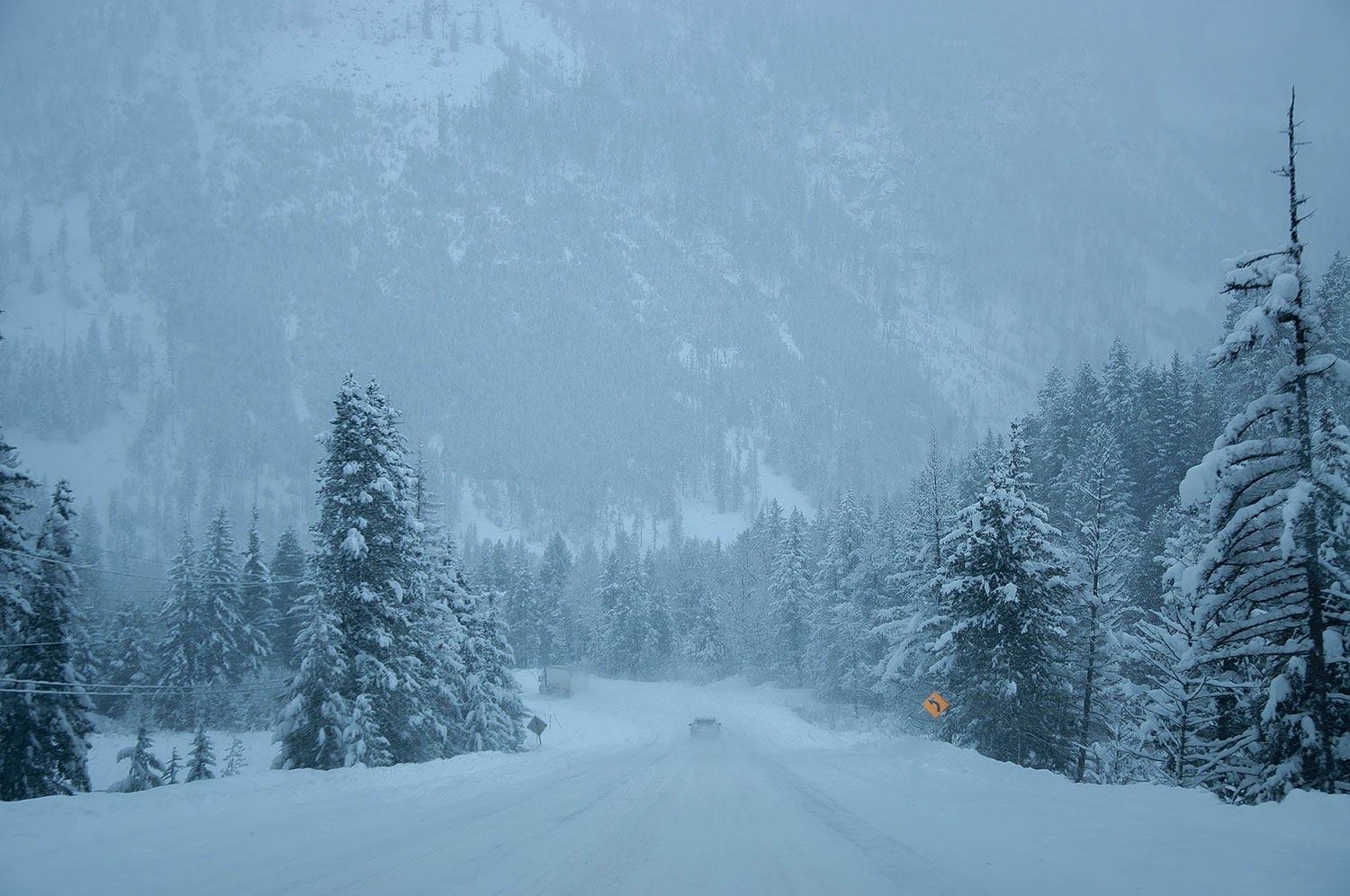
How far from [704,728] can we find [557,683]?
34340 mm

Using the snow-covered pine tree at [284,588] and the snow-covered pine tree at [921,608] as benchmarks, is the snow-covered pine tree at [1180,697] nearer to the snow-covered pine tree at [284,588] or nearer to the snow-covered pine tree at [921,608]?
the snow-covered pine tree at [921,608]

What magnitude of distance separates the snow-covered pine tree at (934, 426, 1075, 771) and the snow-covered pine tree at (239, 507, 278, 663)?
→ 50750 mm

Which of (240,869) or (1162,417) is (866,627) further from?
(240,869)

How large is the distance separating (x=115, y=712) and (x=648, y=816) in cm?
5780

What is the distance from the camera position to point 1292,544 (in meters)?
10.3

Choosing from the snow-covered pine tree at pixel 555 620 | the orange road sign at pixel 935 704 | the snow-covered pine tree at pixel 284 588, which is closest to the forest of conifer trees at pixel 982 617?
the snow-covered pine tree at pixel 284 588

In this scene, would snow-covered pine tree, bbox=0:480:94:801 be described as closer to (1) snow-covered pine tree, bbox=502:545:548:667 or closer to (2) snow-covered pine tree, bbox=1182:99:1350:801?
(2) snow-covered pine tree, bbox=1182:99:1350:801

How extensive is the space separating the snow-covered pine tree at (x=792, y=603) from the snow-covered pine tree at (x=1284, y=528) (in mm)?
52674

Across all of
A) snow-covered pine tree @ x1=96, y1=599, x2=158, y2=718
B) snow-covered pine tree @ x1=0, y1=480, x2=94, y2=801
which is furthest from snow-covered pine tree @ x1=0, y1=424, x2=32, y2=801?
snow-covered pine tree @ x1=96, y1=599, x2=158, y2=718

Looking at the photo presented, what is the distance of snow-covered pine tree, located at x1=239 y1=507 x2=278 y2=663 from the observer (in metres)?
53.8

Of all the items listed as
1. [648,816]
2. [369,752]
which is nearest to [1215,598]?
[648,816]

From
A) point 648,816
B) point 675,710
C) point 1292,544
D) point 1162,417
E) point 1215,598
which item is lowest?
point 675,710

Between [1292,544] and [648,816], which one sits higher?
[1292,544]

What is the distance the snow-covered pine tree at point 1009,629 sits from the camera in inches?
832
